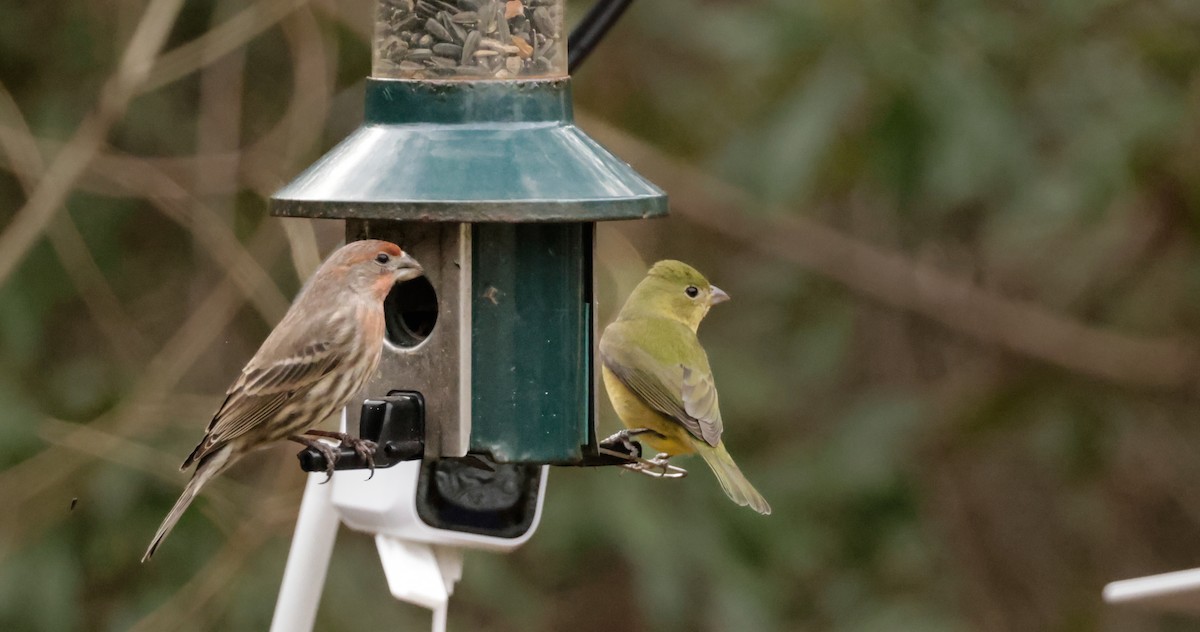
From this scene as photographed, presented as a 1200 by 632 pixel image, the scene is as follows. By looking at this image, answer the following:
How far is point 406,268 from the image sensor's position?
15.2 feet

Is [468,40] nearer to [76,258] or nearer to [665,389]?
[665,389]

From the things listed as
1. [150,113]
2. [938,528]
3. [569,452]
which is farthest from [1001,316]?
[569,452]

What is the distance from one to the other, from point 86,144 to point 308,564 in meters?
2.75

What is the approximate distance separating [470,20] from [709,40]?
10.6 ft

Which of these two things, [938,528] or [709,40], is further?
[938,528]

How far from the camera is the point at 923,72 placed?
688 cm

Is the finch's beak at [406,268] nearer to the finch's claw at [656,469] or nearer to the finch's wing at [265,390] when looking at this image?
the finch's wing at [265,390]

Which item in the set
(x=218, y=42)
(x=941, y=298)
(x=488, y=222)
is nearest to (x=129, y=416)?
(x=218, y=42)

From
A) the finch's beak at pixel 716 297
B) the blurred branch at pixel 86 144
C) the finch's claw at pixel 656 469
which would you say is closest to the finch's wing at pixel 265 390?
the finch's claw at pixel 656 469

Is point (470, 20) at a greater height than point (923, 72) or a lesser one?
greater

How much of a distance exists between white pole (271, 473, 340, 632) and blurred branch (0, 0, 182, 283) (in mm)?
2384

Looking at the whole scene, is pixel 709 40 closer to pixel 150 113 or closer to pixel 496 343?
pixel 150 113

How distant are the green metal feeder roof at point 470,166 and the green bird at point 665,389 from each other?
91cm

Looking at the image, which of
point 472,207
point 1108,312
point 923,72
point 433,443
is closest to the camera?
point 472,207
